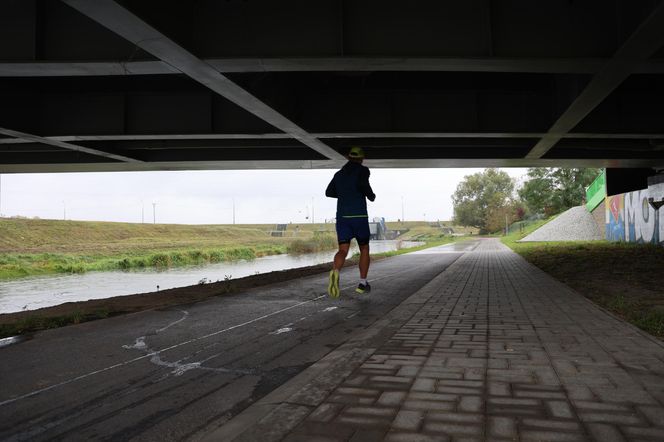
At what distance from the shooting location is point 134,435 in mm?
2598

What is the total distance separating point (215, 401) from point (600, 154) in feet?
58.7

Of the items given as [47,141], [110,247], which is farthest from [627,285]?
[110,247]

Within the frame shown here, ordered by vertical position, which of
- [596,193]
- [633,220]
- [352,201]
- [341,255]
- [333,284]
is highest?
[596,193]

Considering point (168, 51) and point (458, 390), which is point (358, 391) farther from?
point (168, 51)

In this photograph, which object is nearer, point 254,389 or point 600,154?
point 254,389

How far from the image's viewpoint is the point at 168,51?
7.35m

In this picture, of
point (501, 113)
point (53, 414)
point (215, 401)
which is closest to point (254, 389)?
point (215, 401)

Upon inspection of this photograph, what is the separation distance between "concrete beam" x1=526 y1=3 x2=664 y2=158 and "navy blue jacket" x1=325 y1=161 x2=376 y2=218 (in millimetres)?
4616

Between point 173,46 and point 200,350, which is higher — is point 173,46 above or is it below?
above

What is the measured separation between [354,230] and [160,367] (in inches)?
164

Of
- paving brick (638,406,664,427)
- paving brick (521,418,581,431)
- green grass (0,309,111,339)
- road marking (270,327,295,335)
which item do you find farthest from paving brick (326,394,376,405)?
green grass (0,309,111,339)

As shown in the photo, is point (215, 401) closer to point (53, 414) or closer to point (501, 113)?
point (53, 414)

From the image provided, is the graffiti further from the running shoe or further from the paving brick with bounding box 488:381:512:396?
the paving brick with bounding box 488:381:512:396

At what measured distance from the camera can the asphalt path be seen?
2799 millimetres
